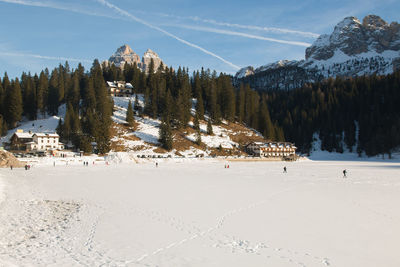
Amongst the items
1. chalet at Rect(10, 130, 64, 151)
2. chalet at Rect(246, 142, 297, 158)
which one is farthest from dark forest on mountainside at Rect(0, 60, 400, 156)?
chalet at Rect(246, 142, 297, 158)

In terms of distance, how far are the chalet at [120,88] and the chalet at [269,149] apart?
59.3 m

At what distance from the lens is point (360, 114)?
13200 cm

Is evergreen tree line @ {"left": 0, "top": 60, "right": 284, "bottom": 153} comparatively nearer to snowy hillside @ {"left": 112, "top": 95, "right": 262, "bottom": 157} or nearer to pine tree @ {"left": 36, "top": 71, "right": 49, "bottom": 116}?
pine tree @ {"left": 36, "top": 71, "right": 49, "bottom": 116}

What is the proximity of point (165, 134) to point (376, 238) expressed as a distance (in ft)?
236

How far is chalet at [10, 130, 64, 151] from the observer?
74688 mm

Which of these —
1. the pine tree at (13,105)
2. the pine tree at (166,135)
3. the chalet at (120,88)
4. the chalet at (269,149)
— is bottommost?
the chalet at (269,149)

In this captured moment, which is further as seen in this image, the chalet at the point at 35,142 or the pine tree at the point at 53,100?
the pine tree at the point at 53,100

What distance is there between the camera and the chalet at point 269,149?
9362 cm

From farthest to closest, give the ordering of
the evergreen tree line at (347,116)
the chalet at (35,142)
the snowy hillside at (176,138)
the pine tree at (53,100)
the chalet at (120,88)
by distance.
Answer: the chalet at (120,88)
the evergreen tree line at (347,116)
the pine tree at (53,100)
the snowy hillside at (176,138)
the chalet at (35,142)

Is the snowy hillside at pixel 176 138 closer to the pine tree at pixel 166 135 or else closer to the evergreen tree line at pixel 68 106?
the pine tree at pixel 166 135

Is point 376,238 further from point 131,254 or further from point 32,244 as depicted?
point 32,244

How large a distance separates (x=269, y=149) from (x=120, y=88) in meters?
68.6

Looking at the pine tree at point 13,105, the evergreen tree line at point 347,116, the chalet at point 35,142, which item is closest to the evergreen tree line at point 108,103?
the pine tree at point 13,105

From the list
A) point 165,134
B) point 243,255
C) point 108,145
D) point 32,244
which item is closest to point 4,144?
point 108,145
